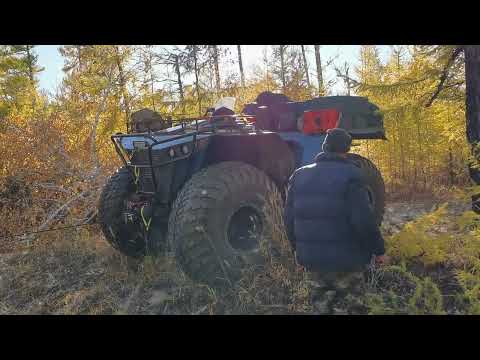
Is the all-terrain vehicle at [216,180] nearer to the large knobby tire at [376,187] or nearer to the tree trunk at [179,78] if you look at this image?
the large knobby tire at [376,187]

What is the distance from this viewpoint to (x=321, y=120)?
4.59 metres

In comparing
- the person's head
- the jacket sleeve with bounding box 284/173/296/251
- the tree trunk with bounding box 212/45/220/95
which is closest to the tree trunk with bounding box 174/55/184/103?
the tree trunk with bounding box 212/45/220/95

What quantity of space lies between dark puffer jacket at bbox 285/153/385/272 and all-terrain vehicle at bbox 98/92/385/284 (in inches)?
16.4

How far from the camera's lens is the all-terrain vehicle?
11.7 ft

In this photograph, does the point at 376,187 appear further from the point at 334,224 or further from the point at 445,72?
the point at 334,224

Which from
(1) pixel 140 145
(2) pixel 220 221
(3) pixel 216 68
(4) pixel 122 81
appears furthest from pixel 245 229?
(3) pixel 216 68

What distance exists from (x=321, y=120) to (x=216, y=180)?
1.61 m

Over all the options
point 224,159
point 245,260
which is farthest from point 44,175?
point 245,260

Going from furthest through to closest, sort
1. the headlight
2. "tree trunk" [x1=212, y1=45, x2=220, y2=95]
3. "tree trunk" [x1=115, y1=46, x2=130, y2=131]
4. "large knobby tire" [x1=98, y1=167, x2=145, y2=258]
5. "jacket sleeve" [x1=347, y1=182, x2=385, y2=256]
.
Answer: "tree trunk" [x1=212, y1=45, x2=220, y2=95] < "tree trunk" [x1=115, y1=46, x2=130, y2=131] < "large knobby tire" [x1=98, y1=167, x2=145, y2=258] < the headlight < "jacket sleeve" [x1=347, y1=182, x2=385, y2=256]

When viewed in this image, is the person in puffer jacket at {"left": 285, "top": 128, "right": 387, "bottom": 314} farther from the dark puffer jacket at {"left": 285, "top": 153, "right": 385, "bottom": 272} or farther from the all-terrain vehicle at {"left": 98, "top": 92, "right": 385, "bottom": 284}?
the all-terrain vehicle at {"left": 98, "top": 92, "right": 385, "bottom": 284}

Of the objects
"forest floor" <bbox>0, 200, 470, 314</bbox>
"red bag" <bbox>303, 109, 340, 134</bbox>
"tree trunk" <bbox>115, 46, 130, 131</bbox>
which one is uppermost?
"tree trunk" <bbox>115, 46, 130, 131</bbox>

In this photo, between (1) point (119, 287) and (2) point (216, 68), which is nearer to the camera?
(1) point (119, 287)

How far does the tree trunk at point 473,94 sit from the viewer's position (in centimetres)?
480

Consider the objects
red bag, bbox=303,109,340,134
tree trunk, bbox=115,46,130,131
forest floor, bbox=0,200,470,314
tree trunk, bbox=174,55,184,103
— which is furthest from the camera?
tree trunk, bbox=174,55,184,103
